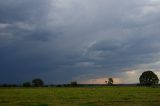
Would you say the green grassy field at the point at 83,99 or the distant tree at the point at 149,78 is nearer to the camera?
the green grassy field at the point at 83,99

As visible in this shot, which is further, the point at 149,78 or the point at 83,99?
the point at 149,78

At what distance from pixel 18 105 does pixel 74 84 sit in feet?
508

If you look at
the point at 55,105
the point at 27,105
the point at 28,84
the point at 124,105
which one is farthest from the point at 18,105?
the point at 28,84

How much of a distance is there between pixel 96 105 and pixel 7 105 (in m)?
7.90

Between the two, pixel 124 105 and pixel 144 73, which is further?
pixel 144 73

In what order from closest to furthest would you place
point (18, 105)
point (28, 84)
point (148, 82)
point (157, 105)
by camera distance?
point (157, 105) → point (18, 105) → point (148, 82) → point (28, 84)

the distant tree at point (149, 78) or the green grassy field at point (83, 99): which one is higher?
the distant tree at point (149, 78)

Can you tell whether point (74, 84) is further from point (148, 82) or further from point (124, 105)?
point (124, 105)

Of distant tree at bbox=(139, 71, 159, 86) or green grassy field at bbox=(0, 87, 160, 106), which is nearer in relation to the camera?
green grassy field at bbox=(0, 87, 160, 106)

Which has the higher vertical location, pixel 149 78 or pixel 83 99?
pixel 149 78

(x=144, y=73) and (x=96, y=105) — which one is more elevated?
(x=144, y=73)

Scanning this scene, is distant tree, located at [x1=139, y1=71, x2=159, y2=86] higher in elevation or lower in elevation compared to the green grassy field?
higher

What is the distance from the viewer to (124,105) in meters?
32.2

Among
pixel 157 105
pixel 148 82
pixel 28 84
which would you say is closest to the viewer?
pixel 157 105
